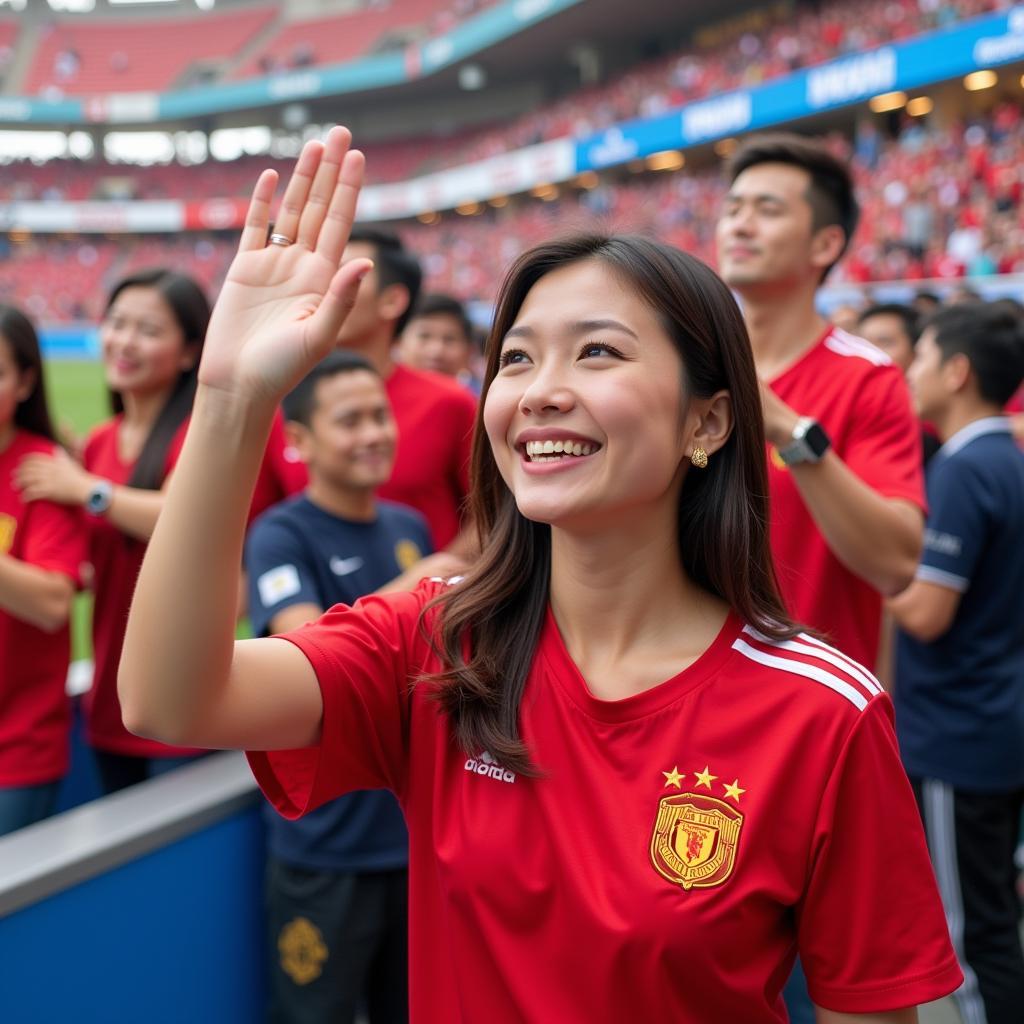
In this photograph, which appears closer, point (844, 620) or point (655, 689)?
point (655, 689)

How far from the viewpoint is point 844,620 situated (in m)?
2.38

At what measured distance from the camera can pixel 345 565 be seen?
2.47m

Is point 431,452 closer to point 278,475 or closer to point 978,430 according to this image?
point 278,475

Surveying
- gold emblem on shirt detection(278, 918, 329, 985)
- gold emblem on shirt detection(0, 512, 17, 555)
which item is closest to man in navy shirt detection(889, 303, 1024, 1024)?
gold emblem on shirt detection(278, 918, 329, 985)

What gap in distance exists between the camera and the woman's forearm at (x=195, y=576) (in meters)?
1.18

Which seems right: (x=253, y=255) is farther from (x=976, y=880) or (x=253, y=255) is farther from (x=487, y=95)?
(x=487, y=95)

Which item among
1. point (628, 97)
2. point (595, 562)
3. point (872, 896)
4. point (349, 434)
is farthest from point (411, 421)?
point (628, 97)

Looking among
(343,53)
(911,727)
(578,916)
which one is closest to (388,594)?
(578,916)

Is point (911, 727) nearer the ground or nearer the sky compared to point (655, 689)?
nearer the ground

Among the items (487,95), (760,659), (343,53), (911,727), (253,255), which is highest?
(343,53)

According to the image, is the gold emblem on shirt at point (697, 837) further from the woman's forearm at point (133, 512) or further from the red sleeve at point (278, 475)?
the red sleeve at point (278, 475)

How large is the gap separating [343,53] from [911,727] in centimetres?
4469

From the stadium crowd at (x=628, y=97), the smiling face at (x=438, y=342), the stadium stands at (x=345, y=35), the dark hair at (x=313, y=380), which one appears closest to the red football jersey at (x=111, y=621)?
the dark hair at (x=313, y=380)

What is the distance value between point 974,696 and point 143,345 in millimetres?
2437
